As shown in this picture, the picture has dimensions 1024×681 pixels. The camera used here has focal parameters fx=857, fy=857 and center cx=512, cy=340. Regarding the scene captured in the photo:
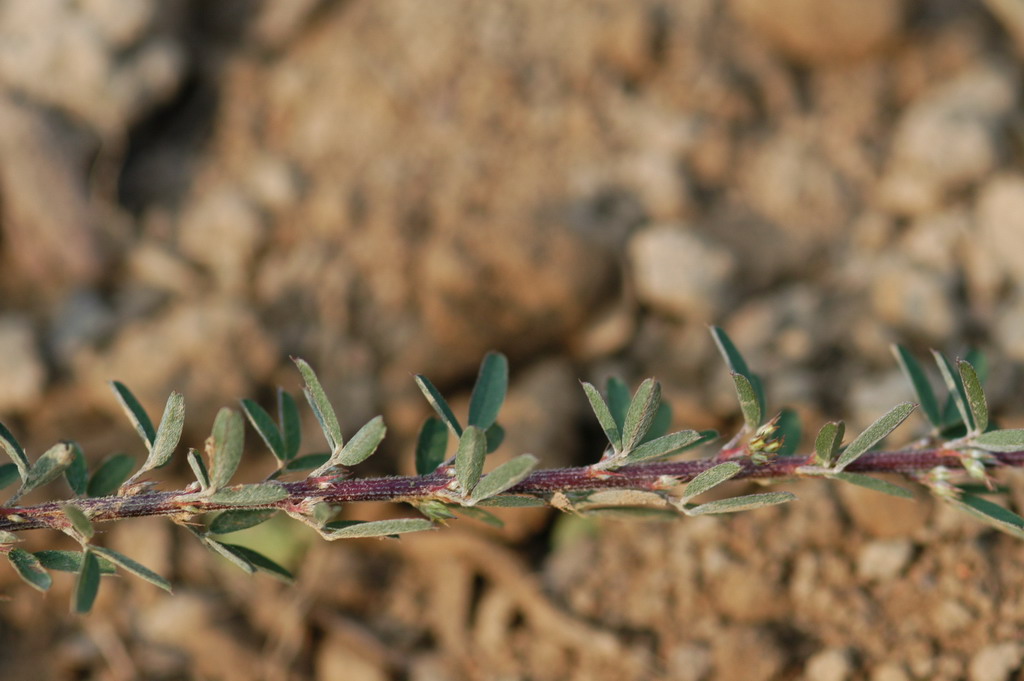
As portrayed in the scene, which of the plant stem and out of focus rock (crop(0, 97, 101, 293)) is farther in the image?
out of focus rock (crop(0, 97, 101, 293))

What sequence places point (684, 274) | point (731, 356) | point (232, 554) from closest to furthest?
1. point (232, 554)
2. point (731, 356)
3. point (684, 274)

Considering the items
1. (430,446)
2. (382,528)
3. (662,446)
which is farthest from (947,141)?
(382,528)

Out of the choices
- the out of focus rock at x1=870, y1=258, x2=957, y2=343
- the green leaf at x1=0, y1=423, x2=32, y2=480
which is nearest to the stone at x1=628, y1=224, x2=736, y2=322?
the out of focus rock at x1=870, y1=258, x2=957, y2=343

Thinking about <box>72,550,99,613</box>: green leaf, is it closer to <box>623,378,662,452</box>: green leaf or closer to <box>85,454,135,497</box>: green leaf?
<box>85,454,135,497</box>: green leaf

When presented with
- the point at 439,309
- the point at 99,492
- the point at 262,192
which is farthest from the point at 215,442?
the point at 262,192

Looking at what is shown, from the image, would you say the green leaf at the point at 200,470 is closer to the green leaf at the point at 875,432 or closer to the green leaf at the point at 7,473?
the green leaf at the point at 7,473

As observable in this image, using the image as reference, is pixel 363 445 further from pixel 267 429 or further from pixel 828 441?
pixel 828 441
